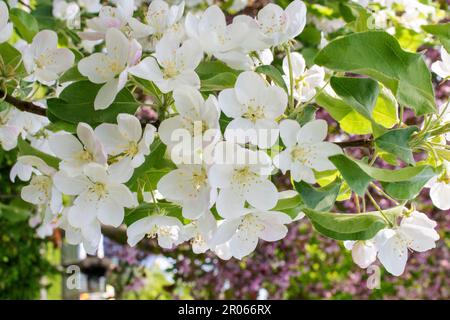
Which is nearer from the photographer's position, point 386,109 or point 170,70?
point 170,70

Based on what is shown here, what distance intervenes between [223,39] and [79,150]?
23 cm

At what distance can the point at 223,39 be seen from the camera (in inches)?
31.9

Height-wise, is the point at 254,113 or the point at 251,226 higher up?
the point at 254,113

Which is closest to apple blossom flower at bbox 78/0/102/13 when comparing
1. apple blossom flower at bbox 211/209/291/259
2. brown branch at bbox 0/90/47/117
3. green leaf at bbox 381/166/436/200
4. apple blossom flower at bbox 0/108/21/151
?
apple blossom flower at bbox 0/108/21/151

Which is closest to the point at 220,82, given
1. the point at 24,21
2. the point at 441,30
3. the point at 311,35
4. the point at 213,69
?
the point at 213,69

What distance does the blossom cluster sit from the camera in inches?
28.6

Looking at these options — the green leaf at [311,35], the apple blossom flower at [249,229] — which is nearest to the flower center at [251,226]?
the apple blossom flower at [249,229]

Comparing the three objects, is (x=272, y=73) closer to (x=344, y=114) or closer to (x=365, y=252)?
(x=344, y=114)

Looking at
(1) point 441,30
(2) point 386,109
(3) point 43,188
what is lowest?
(3) point 43,188

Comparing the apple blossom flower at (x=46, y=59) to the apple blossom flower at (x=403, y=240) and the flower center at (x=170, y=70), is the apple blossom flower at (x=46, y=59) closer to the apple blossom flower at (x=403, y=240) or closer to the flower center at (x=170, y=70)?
the flower center at (x=170, y=70)

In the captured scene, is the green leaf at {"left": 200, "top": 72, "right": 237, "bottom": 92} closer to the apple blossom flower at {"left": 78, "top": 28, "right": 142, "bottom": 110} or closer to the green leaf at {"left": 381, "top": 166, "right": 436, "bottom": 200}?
the apple blossom flower at {"left": 78, "top": 28, "right": 142, "bottom": 110}

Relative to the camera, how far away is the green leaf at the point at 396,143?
29.0 inches

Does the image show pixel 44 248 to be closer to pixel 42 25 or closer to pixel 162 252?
pixel 162 252
